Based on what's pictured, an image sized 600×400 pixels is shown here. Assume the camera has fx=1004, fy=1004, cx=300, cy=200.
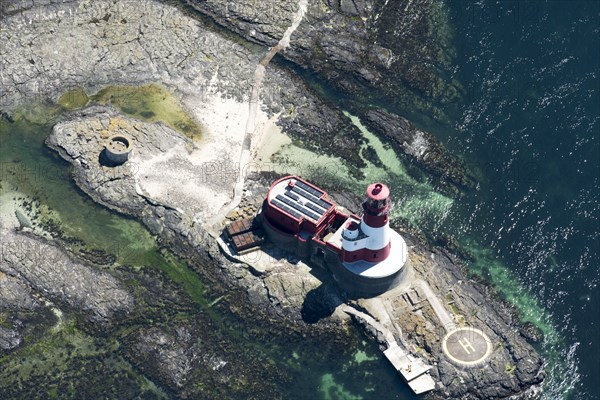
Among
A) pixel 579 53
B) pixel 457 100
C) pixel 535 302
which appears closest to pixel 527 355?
pixel 535 302

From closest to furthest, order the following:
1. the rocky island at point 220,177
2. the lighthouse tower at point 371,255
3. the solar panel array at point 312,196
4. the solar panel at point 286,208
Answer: the lighthouse tower at point 371,255 → the rocky island at point 220,177 → the solar panel at point 286,208 → the solar panel array at point 312,196

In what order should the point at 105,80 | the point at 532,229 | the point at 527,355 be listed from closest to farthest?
1. the point at 527,355
2. the point at 532,229
3. the point at 105,80

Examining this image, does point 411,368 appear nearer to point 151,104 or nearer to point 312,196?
point 312,196

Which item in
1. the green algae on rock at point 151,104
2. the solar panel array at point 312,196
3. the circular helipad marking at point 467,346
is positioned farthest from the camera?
the green algae on rock at point 151,104

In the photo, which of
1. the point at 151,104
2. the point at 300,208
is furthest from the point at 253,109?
the point at 300,208

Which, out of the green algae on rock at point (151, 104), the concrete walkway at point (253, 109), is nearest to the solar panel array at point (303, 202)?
the concrete walkway at point (253, 109)

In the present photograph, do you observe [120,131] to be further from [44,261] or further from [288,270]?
[288,270]

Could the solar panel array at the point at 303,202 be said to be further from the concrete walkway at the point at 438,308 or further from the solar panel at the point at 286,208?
the concrete walkway at the point at 438,308
